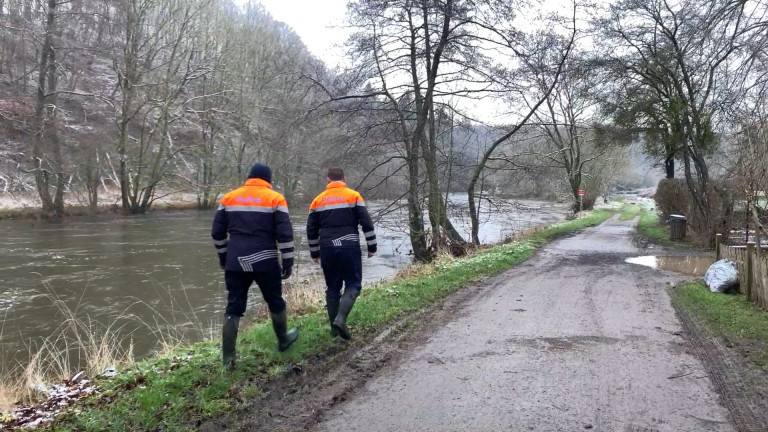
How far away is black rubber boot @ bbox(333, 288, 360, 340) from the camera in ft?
18.6

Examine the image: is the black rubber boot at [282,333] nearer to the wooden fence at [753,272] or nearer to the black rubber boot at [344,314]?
the black rubber boot at [344,314]

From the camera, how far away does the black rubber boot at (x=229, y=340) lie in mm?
4844

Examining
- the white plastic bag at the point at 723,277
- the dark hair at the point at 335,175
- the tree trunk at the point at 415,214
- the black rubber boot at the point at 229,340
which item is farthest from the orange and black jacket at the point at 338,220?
the tree trunk at the point at 415,214

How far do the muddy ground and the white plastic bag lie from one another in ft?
6.74

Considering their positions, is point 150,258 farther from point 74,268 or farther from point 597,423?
point 597,423

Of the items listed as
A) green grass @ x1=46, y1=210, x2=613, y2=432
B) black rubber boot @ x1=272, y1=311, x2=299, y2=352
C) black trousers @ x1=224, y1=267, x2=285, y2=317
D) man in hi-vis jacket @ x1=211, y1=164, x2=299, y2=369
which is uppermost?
man in hi-vis jacket @ x1=211, y1=164, x2=299, y2=369

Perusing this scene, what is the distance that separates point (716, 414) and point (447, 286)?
18.2ft

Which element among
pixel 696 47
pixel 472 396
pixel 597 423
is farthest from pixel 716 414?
pixel 696 47

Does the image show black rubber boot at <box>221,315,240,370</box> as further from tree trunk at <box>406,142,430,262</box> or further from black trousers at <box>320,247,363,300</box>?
tree trunk at <box>406,142,430,262</box>

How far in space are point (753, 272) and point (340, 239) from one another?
264 inches

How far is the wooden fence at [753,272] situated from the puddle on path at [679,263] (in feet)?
8.87

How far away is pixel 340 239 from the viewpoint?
5.71 meters

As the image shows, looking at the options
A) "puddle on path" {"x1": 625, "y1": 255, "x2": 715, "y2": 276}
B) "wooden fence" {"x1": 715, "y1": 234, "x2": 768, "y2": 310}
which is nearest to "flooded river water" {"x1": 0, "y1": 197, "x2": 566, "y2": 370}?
"puddle on path" {"x1": 625, "y1": 255, "x2": 715, "y2": 276}

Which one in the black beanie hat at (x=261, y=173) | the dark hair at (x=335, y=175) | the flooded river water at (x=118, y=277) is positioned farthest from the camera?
the flooded river water at (x=118, y=277)
